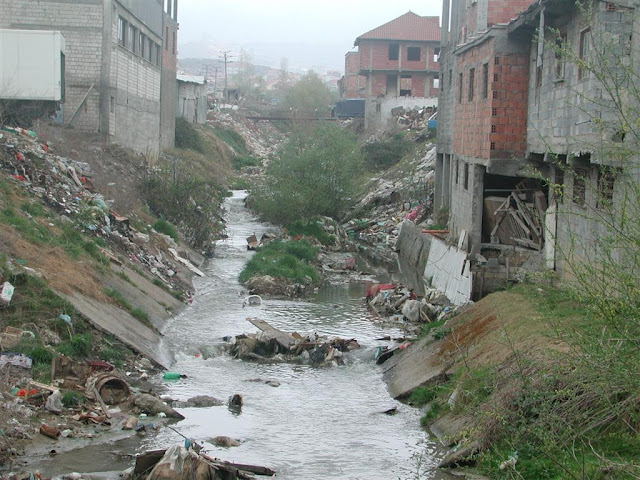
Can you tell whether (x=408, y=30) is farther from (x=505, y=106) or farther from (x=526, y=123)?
(x=526, y=123)

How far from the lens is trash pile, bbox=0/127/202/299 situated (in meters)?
18.3

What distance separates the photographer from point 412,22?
185 ft

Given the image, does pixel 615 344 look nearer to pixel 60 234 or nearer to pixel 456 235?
pixel 60 234

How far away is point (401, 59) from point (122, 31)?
3032 cm

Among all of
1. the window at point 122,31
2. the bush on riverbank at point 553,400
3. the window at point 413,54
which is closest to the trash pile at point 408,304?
the bush on riverbank at point 553,400

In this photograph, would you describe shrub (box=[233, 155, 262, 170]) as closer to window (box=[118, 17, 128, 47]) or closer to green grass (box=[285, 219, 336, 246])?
green grass (box=[285, 219, 336, 246])

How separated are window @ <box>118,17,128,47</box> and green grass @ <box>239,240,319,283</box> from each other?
855 cm

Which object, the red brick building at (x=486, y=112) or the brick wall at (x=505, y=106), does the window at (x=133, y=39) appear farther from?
the brick wall at (x=505, y=106)

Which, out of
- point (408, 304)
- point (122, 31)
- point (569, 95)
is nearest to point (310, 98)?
point (122, 31)

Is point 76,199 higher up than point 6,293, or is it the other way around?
point 76,199

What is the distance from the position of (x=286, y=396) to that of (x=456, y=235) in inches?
408

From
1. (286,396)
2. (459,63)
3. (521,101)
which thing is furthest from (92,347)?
(459,63)

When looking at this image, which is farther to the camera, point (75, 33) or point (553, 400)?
point (75, 33)

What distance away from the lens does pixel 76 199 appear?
63.5ft
